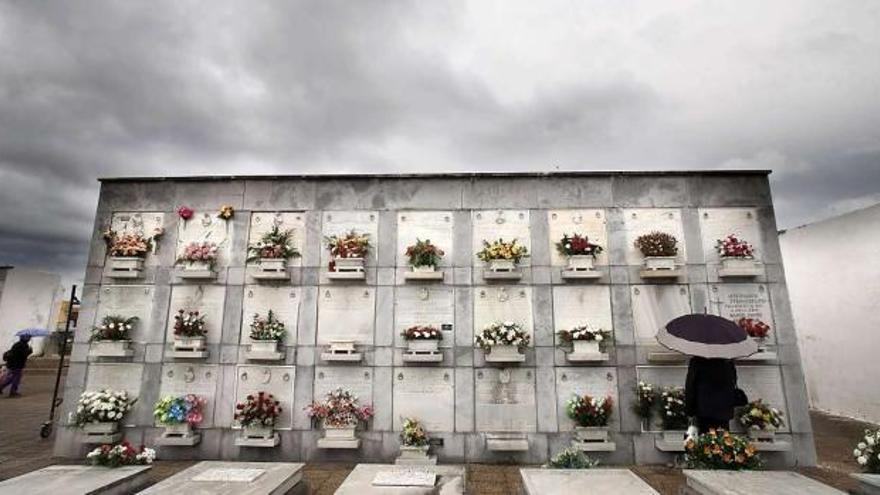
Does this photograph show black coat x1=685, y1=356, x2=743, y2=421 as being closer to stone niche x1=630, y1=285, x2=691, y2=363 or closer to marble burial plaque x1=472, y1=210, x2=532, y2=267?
stone niche x1=630, y1=285, x2=691, y2=363

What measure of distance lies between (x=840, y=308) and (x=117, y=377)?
21205mm

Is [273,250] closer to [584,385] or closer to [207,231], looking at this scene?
[207,231]

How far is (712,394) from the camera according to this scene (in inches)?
344

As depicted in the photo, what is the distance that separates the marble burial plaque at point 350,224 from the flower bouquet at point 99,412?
5.84m

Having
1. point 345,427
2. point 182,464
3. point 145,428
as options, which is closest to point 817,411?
point 345,427

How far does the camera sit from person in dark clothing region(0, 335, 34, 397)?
1712cm

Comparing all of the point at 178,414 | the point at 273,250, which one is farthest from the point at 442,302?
the point at 178,414

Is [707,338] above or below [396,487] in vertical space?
above

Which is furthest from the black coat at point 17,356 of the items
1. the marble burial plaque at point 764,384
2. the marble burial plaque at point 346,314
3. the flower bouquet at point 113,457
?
the marble burial plaque at point 764,384

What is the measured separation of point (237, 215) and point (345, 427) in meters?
6.15

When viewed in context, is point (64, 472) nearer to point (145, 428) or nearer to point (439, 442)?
point (145, 428)

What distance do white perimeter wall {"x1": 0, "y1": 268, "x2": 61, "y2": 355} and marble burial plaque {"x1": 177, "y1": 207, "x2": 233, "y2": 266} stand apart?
2489cm

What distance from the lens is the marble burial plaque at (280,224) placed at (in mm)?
11648

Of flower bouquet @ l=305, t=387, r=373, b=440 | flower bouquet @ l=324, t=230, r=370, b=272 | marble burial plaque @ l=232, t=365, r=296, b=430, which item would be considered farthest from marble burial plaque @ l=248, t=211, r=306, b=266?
flower bouquet @ l=305, t=387, r=373, b=440
